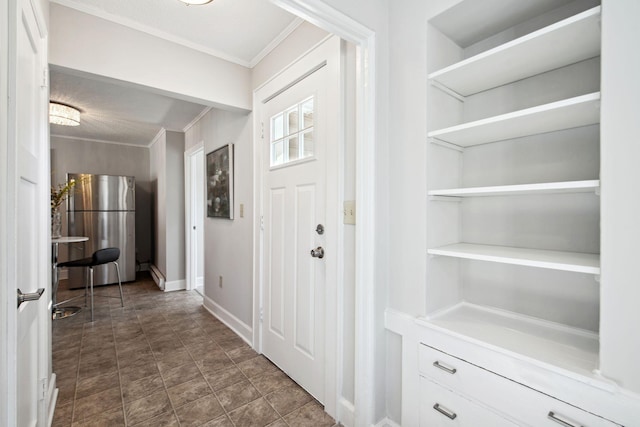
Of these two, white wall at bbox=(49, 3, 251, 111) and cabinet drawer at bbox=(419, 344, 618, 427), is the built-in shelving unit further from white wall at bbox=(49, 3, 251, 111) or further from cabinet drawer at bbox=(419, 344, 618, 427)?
white wall at bbox=(49, 3, 251, 111)

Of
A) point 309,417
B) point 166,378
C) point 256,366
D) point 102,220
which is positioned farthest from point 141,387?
point 102,220

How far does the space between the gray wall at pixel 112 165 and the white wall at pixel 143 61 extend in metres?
3.84

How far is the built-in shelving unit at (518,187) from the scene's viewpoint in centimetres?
100

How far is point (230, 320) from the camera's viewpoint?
9.57 feet

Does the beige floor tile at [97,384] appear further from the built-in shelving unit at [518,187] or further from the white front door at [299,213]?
the built-in shelving unit at [518,187]

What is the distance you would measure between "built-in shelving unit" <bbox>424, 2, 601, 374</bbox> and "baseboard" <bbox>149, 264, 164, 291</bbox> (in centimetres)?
421

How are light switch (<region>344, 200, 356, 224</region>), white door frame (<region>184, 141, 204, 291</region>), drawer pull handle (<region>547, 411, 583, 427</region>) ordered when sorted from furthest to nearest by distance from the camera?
white door frame (<region>184, 141, 204, 291</region>) → light switch (<region>344, 200, 356, 224</region>) → drawer pull handle (<region>547, 411, 583, 427</region>)

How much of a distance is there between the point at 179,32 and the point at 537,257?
8.22ft

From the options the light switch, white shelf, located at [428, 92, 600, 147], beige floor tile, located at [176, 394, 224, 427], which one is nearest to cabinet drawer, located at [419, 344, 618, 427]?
the light switch

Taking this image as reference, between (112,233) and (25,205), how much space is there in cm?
415

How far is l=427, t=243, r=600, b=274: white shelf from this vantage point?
2.94 feet

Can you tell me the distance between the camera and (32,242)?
121 centimetres

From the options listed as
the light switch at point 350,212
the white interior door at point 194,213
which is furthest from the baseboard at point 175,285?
the light switch at point 350,212

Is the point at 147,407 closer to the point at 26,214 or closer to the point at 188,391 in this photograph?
the point at 188,391
